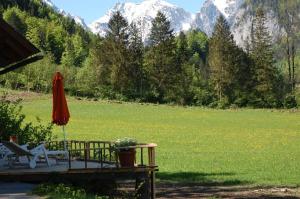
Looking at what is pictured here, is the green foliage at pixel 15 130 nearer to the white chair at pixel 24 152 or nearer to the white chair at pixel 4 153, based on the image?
the white chair at pixel 4 153

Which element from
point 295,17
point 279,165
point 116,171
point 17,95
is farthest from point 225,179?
point 295,17

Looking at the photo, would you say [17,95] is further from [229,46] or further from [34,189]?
[34,189]

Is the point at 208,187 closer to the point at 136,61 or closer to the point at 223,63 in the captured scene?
the point at 223,63

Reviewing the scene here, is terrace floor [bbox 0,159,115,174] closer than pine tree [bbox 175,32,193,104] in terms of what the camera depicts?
Yes

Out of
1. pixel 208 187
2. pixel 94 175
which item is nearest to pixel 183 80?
Answer: pixel 208 187

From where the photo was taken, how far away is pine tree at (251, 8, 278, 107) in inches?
3562

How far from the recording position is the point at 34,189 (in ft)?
44.4

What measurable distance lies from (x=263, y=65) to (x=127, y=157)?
3172 inches

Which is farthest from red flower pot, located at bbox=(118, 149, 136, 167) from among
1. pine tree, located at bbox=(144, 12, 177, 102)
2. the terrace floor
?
pine tree, located at bbox=(144, 12, 177, 102)

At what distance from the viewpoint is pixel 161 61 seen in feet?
319

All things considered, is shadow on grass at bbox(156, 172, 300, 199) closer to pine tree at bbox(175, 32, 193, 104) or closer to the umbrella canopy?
the umbrella canopy

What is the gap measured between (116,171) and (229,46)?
83.7m

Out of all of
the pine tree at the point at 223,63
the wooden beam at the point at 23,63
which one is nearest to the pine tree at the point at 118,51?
the pine tree at the point at 223,63

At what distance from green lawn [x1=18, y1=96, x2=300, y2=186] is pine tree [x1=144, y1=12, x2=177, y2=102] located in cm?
1892
